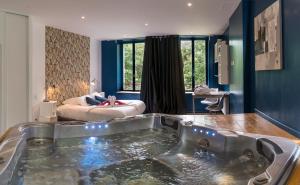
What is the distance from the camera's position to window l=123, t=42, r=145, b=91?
9.33 metres

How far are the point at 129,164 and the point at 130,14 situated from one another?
3912mm

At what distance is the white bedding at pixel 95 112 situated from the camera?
6.02m

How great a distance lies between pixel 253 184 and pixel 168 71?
7.42m

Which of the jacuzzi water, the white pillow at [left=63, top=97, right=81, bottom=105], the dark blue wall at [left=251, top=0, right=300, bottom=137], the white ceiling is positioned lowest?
the jacuzzi water

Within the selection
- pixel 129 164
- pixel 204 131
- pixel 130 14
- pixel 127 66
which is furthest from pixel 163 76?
pixel 129 164

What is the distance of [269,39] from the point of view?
133 inches

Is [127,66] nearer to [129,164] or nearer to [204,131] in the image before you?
[204,131]

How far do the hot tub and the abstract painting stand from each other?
121 cm

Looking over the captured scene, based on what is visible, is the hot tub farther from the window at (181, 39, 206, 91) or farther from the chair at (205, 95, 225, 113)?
the window at (181, 39, 206, 91)

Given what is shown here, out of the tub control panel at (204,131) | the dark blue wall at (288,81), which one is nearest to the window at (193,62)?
the dark blue wall at (288,81)

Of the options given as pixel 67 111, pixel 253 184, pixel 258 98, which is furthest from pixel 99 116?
pixel 253 184

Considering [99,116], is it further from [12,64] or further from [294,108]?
[294,108]

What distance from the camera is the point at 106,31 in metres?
7.64

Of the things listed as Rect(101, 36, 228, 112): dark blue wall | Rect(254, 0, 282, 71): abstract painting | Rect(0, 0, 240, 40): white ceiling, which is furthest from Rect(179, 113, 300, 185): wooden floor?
Rect(101, 36, 228, 112): dark blue wall
